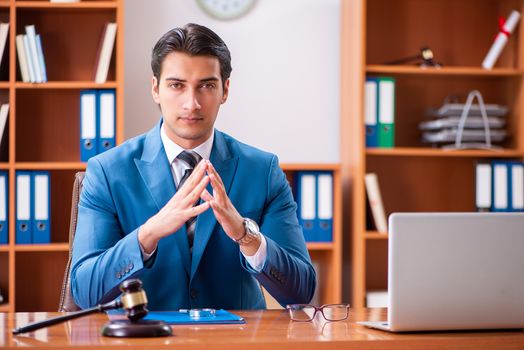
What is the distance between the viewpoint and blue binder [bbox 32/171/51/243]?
3.58 metres

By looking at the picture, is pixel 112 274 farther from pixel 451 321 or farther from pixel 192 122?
pixel 451 321

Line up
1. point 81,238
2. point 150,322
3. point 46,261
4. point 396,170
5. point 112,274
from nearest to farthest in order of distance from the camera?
point 150,322
point 112,274
point 81,238
point 46,261
point 396,170

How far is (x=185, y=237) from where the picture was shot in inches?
83.2

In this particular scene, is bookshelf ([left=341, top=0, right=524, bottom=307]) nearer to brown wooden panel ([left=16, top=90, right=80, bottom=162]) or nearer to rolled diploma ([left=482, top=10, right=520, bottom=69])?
rolled diploma ([left=482, top=10, right=520, bottom=69])

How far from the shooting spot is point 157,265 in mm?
2107

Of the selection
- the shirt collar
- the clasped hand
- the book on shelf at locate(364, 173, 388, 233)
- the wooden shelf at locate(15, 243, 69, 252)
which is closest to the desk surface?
the clasped hand

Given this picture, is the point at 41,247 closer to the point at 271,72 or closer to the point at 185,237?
the point at 271,72

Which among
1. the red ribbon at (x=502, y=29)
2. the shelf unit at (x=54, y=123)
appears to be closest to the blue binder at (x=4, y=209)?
the shelf unit at (x=54, y=123)

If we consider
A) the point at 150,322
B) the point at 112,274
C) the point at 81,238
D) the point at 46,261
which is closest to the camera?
the point at 150,322

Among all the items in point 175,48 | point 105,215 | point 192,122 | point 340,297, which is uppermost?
point 175,48

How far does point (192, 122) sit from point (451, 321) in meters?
0.89

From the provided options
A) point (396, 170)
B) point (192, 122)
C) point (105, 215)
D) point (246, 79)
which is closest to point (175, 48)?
point (192, 122)

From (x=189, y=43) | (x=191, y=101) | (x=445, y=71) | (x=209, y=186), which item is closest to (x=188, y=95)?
(x=191, y=101)

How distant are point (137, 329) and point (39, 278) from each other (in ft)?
8.00
